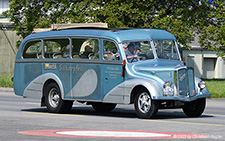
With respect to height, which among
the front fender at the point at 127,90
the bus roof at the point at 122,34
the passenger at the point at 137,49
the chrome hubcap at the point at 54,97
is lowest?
the chrome hubcap at the point at 54,97

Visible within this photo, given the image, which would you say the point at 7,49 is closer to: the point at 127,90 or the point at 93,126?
the point at 127,90

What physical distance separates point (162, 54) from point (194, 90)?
1.41 m

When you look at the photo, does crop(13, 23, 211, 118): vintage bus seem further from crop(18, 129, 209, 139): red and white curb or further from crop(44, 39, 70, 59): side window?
crop(18, 129, 209, 139): red and white curb

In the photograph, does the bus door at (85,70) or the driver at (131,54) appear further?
the bus door at (85,70)

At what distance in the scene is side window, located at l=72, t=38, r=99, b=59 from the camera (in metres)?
14.7

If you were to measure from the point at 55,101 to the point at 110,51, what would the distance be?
2406 millimetres

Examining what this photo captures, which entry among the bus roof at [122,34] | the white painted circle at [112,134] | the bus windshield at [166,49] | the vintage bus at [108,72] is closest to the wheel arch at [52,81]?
the vintage bus at [108,72]

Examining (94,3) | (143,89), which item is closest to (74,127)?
(143,89)

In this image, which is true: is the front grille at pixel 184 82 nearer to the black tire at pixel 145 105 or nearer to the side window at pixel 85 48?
the black tire at pixel 145 105

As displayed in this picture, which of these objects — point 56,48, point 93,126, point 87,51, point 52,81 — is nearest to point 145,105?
point 93,126

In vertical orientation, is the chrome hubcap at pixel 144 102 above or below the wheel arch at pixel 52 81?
below

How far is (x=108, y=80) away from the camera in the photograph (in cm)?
1423

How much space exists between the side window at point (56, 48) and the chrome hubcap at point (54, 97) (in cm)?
100

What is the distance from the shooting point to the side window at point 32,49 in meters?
16.3
